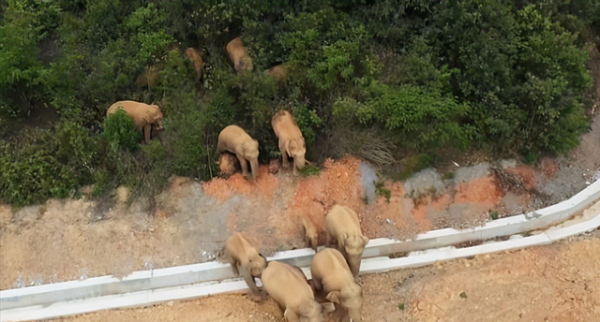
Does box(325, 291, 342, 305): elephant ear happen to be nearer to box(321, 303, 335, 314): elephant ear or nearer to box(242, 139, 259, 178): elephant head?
box(321, 303, 335, 314): elephant ear

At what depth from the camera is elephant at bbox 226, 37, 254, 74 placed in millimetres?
8680

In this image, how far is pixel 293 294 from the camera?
6051mm

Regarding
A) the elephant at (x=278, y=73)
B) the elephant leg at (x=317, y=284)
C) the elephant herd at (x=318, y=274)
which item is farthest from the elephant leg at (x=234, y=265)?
the elephant at (x=278, y=73)

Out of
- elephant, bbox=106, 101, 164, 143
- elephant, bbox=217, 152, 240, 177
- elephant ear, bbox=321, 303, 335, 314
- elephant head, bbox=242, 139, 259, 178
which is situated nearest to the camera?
elephant ear, bbox=321, 303, 335, 314

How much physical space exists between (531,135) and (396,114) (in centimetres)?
228

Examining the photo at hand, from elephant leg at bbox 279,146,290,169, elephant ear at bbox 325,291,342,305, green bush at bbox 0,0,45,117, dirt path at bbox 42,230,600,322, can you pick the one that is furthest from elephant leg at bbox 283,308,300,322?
green bush at bbox 0,0,45,117

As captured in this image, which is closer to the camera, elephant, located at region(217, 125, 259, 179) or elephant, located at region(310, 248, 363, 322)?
elephant, located at region(310, 248, 363, 322)

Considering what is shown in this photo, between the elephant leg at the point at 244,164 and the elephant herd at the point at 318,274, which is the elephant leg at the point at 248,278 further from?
the elephant leg at the point at 244,164

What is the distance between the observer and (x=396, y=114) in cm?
783

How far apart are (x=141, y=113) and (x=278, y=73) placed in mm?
2251

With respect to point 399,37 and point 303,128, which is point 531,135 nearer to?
point 399,37

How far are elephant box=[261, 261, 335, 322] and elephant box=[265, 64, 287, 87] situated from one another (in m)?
3.32

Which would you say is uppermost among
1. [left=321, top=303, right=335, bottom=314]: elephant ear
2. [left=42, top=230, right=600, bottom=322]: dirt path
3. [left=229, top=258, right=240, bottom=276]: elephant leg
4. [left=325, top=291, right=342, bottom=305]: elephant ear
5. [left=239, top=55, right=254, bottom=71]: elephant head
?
[left=239, top=55, right=254, bottom=71]: elephant head

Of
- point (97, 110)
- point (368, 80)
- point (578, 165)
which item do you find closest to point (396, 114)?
point (368, 80)
